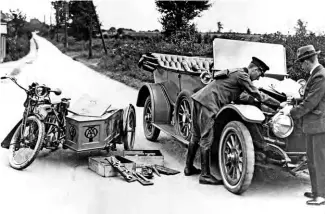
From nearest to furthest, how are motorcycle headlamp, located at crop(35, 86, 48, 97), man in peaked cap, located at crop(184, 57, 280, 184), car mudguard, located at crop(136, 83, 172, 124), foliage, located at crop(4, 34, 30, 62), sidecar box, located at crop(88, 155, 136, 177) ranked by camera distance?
man in peaked cap, located at crop(184, 57, 280, 184) → sidecar box, located at crop(88, 155, 136, 177) → motorcycle headlamp, located at crop(35, 86, 48, 97) → car mudguard, located at crop(136, 83, 172, 124) → foliage, located at crop(4, 34, 30, 62)

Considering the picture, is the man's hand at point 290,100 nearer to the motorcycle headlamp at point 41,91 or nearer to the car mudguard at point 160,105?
the car mudguard at point 160,105

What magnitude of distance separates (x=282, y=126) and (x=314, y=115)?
0.29 m

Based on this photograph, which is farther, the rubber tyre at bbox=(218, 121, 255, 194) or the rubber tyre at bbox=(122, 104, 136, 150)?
the rubber tyre at bbox=(122, 104, 136, 150)

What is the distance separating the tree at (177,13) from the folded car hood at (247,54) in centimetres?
142

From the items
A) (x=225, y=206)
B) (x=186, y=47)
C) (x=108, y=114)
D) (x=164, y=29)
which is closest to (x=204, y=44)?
(x=186, y=47)

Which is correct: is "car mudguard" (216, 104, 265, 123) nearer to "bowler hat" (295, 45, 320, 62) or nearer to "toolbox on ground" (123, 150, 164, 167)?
"bowler hat" (295, 45, 320, 62)

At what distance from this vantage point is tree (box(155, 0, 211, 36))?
7.07 m

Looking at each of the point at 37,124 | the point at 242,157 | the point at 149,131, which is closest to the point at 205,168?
the point at 242,157

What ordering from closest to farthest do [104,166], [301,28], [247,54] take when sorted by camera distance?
1. [301,28]
2. [104,166]
3. [247,54]

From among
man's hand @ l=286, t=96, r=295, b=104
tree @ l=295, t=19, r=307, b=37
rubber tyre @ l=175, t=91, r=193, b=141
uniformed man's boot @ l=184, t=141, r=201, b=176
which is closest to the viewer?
man's hand @ l=286, t=96, r=295, b=104

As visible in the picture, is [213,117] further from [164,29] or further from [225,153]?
[164,29]

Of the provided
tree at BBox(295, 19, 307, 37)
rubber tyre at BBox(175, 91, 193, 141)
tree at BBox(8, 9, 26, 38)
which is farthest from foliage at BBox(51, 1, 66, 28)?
tree at BBox(295, 19, 307, 37)

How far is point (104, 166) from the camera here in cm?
457

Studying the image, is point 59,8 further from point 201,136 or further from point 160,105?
point 201,136
